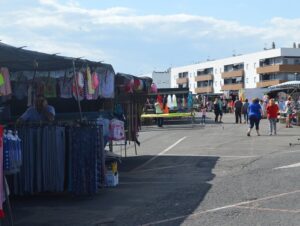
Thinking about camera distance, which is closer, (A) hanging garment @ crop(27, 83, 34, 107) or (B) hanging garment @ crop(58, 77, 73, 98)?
(A) hanging garment @ crop(27, 83, 34, 107)

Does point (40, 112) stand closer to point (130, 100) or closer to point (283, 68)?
point (130, 100)

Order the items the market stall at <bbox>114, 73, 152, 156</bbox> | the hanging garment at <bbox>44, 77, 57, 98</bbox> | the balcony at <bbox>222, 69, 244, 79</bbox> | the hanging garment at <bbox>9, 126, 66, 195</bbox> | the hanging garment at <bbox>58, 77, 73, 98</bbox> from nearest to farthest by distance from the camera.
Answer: the hanging garment at <bbox>9, 126, 66, 195</bbox> < the hanging garment at <bbox>44, 77, 57, 98</bbox> < the hanging garment at <bbox>58, 77, 73, 98</bbox> < the market stall at <bbox>114, 73, 152, 156</bbox> < the balcony at <bbox>222, 69, 244, 79</bbox>

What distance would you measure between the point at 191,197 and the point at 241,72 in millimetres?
112031

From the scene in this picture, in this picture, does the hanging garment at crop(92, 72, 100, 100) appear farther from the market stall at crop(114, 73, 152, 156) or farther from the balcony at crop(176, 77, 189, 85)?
the balcony at crop(176, 77, 189, 85)

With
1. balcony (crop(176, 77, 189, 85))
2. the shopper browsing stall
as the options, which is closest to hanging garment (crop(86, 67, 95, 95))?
the shopper browsing stall

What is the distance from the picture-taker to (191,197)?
9461 mm

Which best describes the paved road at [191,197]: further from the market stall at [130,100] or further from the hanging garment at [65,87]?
the hanging garment at [65,87]

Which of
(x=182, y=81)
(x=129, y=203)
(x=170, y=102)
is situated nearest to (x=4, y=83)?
(x=129, y=203)

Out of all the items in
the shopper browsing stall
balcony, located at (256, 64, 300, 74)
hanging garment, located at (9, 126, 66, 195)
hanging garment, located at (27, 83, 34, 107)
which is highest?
balcony, located at (256, 64, 300, 74)

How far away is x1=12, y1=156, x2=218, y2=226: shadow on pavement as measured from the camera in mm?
7957

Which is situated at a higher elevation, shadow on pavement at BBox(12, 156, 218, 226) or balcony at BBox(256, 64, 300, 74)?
balcony at BBox(256, 64, 300, 74)

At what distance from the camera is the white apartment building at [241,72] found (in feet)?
335

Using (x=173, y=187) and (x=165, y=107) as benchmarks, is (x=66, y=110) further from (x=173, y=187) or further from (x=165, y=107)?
(x=165, y=107)

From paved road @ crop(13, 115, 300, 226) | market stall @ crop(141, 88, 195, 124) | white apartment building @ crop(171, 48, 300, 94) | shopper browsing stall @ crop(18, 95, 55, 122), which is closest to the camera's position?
paved road @ crop(13, 115, 300, 226)
